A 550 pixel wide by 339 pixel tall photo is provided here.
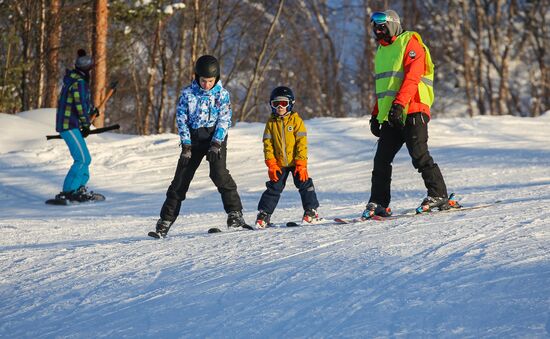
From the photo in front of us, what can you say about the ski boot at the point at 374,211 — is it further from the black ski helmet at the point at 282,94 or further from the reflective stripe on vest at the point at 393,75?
the black ski helmet at the point at 282,94

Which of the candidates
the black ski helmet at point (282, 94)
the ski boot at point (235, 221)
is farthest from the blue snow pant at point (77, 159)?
the black ski helmet at point (282, 94)

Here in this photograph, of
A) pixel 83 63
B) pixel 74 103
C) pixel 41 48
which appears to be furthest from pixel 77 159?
pixel 41 48

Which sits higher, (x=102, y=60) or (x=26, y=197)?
(x=102, y=60)

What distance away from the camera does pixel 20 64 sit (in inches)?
728

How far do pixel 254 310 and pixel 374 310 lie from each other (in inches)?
24.2

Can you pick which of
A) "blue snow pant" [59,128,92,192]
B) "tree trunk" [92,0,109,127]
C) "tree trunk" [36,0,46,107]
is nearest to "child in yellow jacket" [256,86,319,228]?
"blue snow pant" [59,128,92,192]

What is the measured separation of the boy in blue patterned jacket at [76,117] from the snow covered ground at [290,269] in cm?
32

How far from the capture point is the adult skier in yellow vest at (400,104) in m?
6.31

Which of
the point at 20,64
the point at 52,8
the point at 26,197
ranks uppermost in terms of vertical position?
the point at 52,8

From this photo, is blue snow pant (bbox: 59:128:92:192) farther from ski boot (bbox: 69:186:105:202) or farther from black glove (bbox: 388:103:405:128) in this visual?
black glove (bbox: 388:103:405:128)

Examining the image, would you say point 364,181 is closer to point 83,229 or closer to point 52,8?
point 83,229

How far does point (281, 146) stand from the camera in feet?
22.7

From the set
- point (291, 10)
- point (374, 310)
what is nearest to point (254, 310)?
point (374, 310)

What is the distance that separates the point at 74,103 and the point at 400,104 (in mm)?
4845
